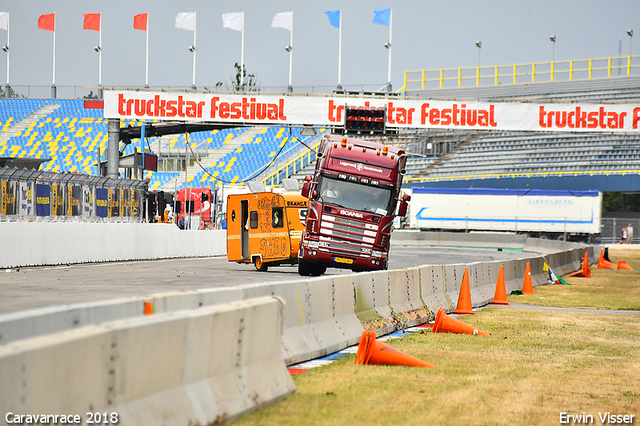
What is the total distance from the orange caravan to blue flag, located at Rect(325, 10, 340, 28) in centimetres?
2919

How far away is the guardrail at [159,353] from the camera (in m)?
4.34

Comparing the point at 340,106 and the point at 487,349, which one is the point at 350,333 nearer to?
the point at 487,349

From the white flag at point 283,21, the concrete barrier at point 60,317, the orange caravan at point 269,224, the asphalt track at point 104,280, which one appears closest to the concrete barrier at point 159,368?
the concrete barrier at point 60,317

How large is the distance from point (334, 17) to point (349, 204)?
33255 mm

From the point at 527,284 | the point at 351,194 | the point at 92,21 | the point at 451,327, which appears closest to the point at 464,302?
the point at 451,327

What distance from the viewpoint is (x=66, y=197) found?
24953 millimetres

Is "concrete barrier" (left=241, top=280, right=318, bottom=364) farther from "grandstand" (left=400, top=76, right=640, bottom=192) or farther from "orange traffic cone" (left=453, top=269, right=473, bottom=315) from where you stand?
"grandstand" (left=400, top=76, right=640, bottom=192)

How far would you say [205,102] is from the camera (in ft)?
138

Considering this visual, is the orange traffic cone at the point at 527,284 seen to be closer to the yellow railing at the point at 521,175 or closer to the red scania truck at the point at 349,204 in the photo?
the red scania truck at the point at 349,204

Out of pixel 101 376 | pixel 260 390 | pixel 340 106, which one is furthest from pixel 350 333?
pixel 340 106

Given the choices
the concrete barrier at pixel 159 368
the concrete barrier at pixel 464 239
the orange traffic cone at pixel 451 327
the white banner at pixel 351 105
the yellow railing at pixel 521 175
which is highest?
the white banner at pixel 351 105

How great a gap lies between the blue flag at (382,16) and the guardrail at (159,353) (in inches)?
1696

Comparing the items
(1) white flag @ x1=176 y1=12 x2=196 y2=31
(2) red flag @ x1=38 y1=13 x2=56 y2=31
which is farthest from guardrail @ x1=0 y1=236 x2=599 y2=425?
(2) red flag @ x1=38 y1=13 x2=56 y2=31

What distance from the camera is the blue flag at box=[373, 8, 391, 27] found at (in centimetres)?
5097
